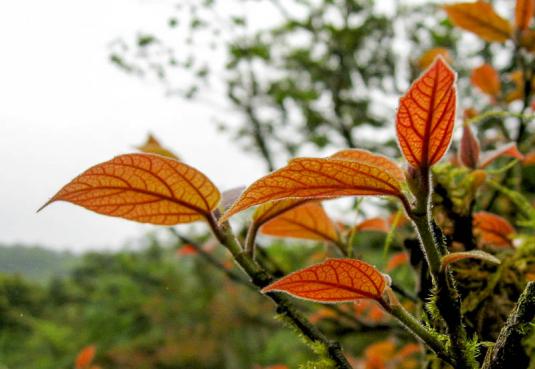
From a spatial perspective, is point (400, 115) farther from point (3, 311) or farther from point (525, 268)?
point (3, 311)

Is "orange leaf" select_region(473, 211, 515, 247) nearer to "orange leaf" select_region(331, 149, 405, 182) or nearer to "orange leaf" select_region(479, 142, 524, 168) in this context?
"orange leaf" select_region(479, 142, 524, 168)

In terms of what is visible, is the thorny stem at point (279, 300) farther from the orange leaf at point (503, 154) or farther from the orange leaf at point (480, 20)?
the orange leaf at point (480, 20)

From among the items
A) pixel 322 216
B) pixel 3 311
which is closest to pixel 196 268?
pixel 3 311

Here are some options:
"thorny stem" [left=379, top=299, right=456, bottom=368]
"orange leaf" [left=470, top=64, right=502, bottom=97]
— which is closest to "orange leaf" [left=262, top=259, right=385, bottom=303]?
"thorny stem" [left=379, top=299, right=456, bottom=368]

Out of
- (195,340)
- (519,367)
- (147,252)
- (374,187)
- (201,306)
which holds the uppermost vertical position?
(147,252)

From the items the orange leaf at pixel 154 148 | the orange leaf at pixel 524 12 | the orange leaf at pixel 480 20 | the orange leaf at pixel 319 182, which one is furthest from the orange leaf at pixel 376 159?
the orange leaf at pixel 524 12

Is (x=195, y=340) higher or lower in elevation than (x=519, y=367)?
lower
